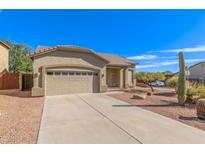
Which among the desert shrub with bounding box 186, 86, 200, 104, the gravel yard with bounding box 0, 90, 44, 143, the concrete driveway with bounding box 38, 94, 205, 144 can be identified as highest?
the desert shrub with bounding box 186, 86, 200, 104

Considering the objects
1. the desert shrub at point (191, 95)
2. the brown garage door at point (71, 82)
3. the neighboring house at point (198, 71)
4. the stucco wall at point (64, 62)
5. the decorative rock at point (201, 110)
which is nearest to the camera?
the decorative rock at point (201, 110)

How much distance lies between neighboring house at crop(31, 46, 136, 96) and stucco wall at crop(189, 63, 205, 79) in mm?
26228

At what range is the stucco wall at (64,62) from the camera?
14.0 m

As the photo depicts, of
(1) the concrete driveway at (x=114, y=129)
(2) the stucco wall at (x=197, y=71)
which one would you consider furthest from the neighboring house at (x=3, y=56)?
(2) the stucco wall at (x=197, y=71)

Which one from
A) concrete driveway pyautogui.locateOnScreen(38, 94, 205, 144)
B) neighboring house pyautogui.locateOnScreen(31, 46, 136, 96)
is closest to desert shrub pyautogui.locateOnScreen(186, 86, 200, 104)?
concrete driveway pyautogui.locateOnScreen(38, 94, 205, 144)

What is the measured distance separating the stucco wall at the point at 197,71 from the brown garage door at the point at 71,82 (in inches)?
1069

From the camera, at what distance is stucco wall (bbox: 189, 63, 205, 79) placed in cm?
3386

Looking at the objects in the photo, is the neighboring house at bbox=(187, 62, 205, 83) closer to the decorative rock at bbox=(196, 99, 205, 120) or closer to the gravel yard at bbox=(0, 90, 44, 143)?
the decorative rock at bbox=(196, 99, 205, 120)

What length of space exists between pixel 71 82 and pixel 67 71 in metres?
1.12

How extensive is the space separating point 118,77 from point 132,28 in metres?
7.10

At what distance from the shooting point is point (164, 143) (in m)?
4.85

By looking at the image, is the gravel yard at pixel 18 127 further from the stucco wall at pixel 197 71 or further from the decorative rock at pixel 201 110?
the stucco wall at pixel 197 71
